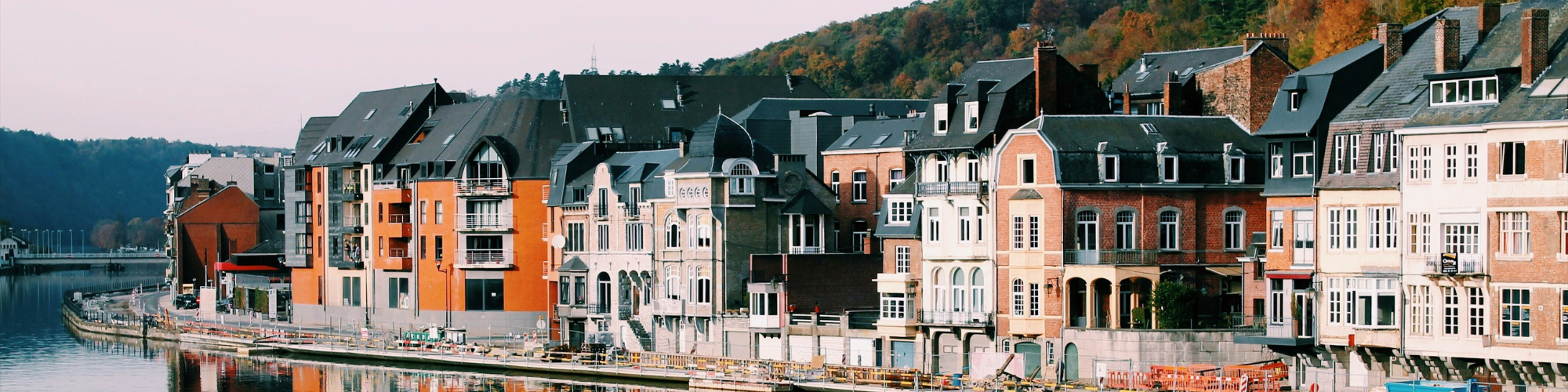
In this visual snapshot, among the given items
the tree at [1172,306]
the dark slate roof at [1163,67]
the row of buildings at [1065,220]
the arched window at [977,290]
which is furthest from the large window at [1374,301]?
the dark slate roof at [1163,67]

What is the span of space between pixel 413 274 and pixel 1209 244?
49.3 m

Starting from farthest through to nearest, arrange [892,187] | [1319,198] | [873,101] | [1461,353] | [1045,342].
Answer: [873,101] < [892,187] < [1045,342] < [1319,198] < [1461,353]

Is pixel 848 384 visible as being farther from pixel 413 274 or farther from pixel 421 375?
pixel 413 274

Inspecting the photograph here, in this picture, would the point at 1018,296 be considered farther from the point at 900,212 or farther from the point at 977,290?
the point at 900,212

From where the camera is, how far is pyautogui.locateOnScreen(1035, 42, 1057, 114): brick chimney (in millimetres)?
74500

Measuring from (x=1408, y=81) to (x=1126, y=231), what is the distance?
11.5 meters

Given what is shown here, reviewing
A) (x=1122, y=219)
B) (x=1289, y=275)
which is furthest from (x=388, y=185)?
(x=1289, y=275)

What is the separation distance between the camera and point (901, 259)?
77.4 meters

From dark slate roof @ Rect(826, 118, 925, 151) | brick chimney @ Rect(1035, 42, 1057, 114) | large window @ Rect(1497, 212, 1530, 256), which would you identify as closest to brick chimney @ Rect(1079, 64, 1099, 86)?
brick chimney @ Rect(1035, 42, 1057, 114)

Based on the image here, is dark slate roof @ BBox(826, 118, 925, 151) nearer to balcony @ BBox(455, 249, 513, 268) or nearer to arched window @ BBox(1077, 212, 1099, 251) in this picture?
arched window @ BBox(1077, 212, 1099, 251)

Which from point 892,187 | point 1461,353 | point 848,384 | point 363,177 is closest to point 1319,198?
point 1461,353

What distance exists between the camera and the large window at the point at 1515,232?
55188 millimetres

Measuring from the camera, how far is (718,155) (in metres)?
83.6

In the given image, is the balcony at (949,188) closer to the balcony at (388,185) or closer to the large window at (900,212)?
the large window at (900,212)
